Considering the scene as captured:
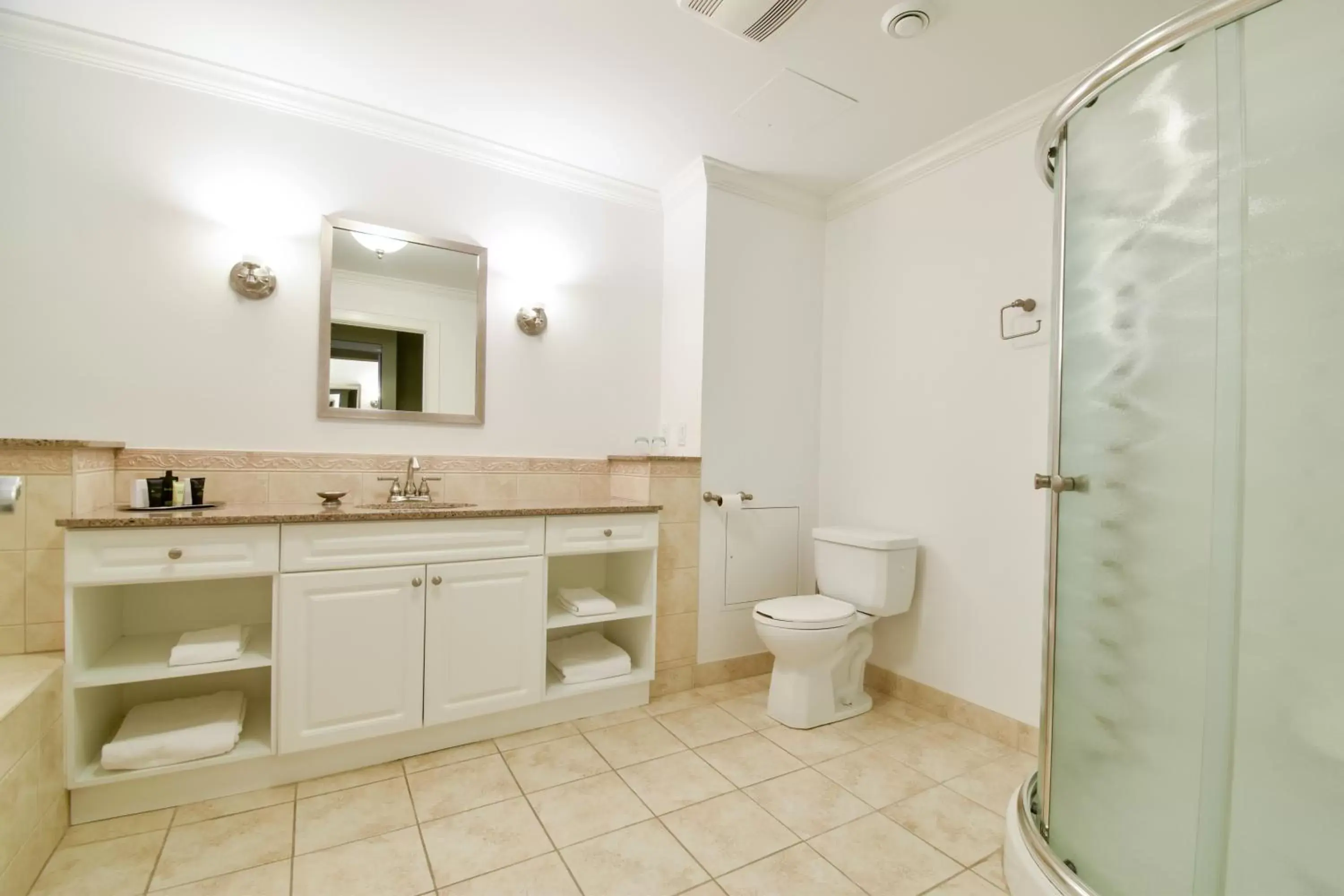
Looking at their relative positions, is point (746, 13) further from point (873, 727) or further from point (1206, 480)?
point (873, 727)

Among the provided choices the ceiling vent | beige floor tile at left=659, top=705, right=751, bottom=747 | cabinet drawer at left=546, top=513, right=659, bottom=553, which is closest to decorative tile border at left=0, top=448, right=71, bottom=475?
cabinet drawer at left=546, top=513, right=659, bottom=553

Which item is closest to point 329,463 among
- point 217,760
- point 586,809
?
point 217,760

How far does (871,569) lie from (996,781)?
0.81 metres

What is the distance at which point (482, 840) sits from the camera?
5.13ft

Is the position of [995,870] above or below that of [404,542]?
below

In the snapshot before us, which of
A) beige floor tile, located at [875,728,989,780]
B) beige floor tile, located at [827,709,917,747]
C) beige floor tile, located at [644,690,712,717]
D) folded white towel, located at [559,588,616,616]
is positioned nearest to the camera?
beige floor tile, located at [875,728,989,780]

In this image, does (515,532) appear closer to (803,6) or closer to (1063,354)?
(1063,354)

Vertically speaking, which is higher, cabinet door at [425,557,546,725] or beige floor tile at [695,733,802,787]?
cabinet door at [425,557,546,725]

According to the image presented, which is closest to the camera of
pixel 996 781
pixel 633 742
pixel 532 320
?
pixel 996 781

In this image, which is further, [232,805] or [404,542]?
[404,542]

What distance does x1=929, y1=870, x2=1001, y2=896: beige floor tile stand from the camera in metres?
1.39

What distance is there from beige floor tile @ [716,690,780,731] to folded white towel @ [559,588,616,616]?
651 mm

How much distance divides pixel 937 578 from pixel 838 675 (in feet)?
1.91

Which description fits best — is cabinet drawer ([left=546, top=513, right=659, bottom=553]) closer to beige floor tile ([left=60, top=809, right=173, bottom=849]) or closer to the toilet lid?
the toilet lid
